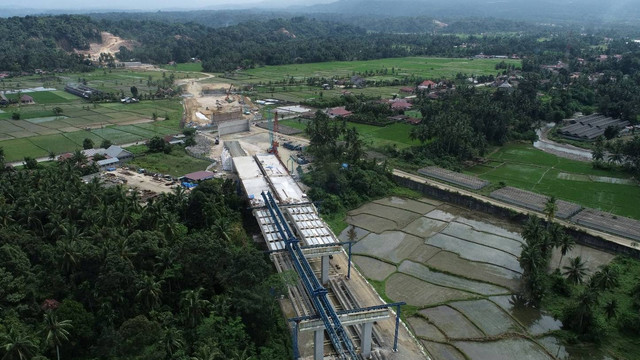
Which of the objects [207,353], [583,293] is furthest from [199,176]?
[583,293]

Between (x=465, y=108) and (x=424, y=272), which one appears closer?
(x=424, y=272)

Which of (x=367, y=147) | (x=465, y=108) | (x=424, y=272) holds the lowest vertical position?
(x=424, y=272)

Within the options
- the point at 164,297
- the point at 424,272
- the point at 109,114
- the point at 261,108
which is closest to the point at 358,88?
the point at 261,108

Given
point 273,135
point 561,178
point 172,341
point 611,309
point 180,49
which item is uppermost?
point 180,49

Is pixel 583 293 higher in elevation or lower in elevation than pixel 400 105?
lower

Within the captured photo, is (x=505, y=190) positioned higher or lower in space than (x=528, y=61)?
lower

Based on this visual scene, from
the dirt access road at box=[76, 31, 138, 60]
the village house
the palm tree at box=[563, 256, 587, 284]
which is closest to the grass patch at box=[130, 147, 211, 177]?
the palm tree at box=[563, 256, 587, 284]

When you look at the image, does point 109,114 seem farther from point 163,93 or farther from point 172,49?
point 172,49

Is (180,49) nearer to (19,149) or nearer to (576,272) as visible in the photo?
(19,149)
